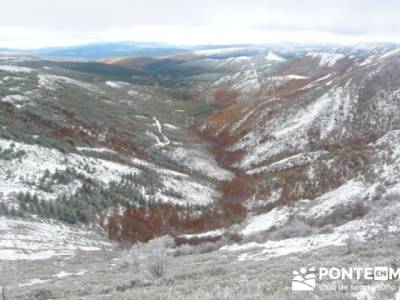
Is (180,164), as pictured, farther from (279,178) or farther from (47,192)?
(47,192)

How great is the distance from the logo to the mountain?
0.35m

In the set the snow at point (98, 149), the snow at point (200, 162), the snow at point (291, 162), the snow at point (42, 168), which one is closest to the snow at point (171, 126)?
the snow at point (200, 162)

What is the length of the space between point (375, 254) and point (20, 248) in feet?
71.0

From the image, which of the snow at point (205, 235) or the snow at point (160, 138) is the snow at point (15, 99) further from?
the snow at point (205, 235)

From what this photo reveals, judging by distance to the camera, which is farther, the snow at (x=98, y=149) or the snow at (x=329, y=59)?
the snow at (x=329, y=59)

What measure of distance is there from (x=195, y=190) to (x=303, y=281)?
1523 inches

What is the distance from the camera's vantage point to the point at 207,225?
137 feet

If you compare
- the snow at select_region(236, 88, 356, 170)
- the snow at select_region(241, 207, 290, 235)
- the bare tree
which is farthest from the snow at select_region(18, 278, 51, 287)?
the snow at select_region(236, 88, 356, 170)

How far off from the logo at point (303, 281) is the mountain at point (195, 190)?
349mm

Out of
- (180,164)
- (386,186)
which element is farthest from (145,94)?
(386,186)

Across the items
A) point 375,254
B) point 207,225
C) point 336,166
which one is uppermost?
point 375,254

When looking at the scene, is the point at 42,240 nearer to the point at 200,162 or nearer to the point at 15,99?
the point at 200,162

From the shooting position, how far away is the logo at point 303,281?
37.1 feet

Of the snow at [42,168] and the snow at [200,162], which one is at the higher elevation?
the snow at [42,168]
